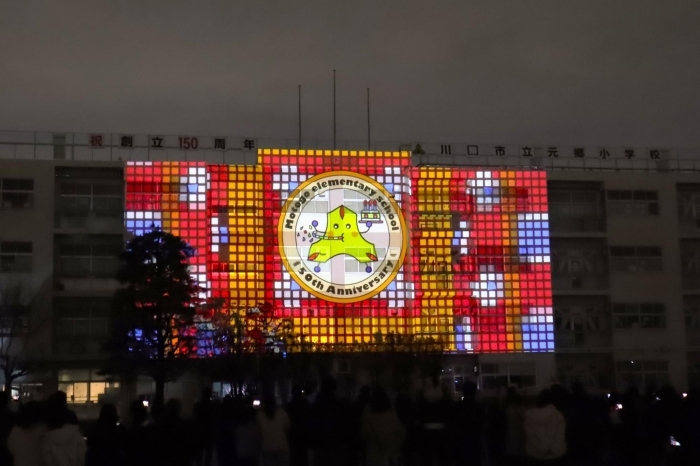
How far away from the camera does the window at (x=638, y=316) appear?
52.7 metres

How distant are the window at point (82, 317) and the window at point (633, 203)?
25.8 meters

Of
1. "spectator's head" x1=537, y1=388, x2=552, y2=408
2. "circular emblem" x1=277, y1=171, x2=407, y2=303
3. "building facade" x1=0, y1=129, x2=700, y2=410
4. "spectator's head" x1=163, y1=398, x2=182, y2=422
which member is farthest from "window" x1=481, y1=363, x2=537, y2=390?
→ "spectator's head" x1=163, y1=398, x2=182, y2=422

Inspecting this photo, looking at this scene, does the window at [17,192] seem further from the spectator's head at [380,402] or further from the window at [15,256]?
the spectator's head at [380,402]

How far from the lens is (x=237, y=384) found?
43.3 meters

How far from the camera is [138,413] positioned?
11695 millimetres

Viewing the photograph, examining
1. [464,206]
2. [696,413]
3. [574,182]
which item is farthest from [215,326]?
[696,413]

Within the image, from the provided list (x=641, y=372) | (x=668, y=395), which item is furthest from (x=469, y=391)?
(x=641, y=372)

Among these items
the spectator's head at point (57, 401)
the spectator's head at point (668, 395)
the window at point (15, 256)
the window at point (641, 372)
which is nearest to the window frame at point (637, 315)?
the window at point (641, 372)

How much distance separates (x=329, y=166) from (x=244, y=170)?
158 inches

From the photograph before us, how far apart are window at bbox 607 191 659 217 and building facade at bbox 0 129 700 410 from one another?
136 centimetres

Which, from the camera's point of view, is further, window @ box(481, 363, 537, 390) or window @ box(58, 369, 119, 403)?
window @ box(481, 363, 537, 390)

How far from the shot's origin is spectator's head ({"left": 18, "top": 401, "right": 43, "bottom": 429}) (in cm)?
1094

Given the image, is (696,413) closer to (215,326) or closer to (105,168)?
(215,326)

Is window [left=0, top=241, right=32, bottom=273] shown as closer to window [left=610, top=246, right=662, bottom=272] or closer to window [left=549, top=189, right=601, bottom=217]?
window [left=549, top=189, right=601, bottom=217]
